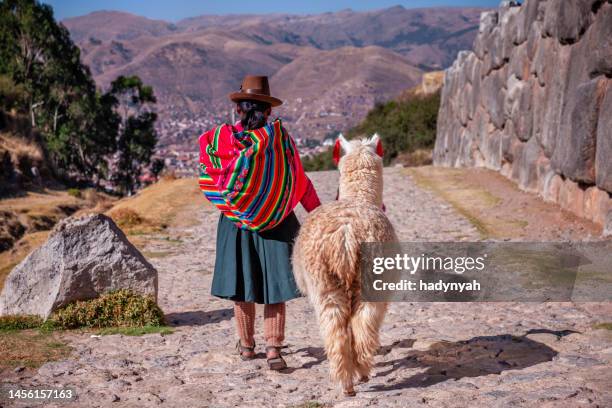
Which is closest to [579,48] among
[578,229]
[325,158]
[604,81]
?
[604,81]

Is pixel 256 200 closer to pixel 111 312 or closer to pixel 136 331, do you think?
pixel 136 331

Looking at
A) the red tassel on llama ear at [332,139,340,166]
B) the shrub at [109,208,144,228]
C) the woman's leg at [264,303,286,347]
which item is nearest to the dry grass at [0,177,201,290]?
the shrub at [109,208,144,228]

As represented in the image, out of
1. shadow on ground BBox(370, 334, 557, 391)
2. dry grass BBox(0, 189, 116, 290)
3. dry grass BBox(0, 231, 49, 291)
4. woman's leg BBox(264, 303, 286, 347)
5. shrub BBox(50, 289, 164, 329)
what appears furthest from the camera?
dry grass BBox(0, 189, 116, 290)

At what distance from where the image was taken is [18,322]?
6.86 m

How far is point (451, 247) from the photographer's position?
1041 cm

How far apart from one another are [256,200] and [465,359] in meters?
2.06

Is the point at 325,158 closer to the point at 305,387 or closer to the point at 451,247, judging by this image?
the point at 451,247

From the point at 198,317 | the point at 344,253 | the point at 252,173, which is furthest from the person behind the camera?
the point at 198,317

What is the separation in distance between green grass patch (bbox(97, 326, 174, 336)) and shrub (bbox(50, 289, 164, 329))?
0.09 meters

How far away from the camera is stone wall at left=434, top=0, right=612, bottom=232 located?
32.6 feet

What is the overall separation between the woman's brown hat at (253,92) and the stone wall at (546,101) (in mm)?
5881

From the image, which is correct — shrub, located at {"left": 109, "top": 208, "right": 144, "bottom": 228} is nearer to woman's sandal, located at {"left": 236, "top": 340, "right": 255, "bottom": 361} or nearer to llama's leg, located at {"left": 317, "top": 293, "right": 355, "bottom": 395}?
woman's sandal, located at {"left": 236, "top": 340, "right": 255, "bottom": 361}

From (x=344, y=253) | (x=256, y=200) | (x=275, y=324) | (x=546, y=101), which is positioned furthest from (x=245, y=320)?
(x=546, y=101)

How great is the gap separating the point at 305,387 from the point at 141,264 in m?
2.89
